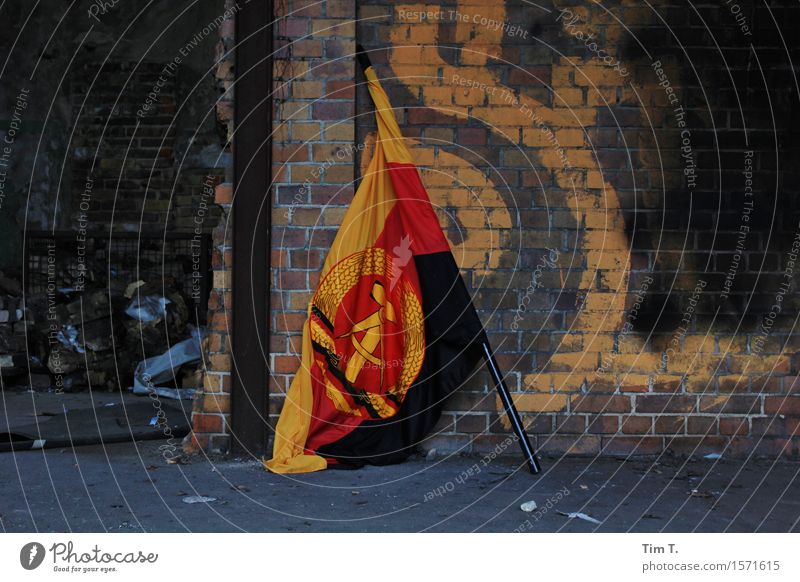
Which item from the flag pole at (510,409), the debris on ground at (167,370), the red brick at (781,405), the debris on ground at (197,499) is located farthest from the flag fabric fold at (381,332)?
the debris on ground at (167,370)

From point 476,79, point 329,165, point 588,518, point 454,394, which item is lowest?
point 588,518

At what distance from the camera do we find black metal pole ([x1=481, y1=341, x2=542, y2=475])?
13.4 feet

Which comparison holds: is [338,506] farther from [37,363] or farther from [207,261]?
[207,261]

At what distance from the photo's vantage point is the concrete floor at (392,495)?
3.35 m

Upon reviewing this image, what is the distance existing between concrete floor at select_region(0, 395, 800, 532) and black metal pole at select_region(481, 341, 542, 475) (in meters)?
0.11

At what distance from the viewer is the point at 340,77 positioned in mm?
4301

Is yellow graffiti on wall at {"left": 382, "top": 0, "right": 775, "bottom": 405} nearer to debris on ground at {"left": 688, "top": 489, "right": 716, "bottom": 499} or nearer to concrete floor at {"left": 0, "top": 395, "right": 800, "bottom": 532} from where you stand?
concrete floor at {"left": 0, "top": 395, "right": 800, "bottom": 532}

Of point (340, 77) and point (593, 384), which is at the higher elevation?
point (340, 77)

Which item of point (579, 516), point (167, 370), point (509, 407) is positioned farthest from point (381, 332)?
point (167, 370)

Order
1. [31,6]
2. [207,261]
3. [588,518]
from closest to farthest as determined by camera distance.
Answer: [588,518] → [207,261] → [31,6]

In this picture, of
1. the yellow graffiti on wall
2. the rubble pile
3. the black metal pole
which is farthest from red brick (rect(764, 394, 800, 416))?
the rubble pile

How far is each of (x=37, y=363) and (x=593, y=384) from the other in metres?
4.34

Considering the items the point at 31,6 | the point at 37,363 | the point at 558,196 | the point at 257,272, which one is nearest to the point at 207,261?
the point at 37,363

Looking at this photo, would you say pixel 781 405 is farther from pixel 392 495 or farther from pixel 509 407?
pixel 392 495
